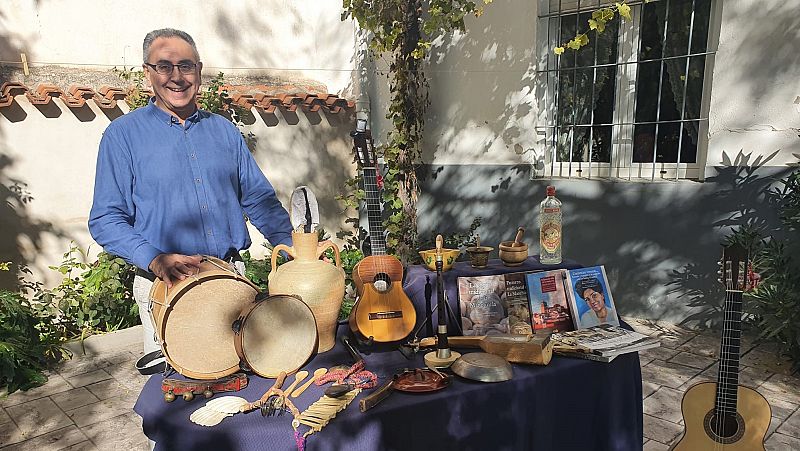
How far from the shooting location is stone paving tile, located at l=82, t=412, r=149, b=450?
9.73 ft

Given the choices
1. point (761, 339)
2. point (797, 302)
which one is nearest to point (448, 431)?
point (797, 302)

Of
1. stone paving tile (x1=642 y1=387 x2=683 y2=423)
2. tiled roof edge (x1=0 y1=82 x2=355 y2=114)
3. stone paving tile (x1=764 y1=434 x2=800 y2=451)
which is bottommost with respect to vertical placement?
stone paving tile (x1=642 y1=387 x2=683 y2=423)

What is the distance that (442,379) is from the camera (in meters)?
1.74

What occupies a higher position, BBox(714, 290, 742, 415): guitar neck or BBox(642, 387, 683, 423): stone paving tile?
BBox(714, 290, 742, 415): guitar neck

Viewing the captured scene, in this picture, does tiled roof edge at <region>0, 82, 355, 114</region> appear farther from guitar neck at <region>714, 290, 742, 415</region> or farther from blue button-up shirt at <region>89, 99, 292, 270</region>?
guitar neck at <region>714, 290, 742, 415</region>

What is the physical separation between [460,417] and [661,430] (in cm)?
183

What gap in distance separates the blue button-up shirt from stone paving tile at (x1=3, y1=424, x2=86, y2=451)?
1765mm

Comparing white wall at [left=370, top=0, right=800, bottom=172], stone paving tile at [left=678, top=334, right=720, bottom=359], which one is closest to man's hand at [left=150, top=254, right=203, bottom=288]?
stone paving tile at [left=678, top=334, right=720, bottom=359]

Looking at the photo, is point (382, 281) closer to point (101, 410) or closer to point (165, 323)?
point (165, 323)

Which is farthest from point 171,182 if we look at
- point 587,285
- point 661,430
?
point 661,430

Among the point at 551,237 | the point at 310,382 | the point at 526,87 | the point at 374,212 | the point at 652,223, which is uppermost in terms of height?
the point at 526,87

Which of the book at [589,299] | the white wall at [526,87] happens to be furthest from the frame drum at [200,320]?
the white wall at [526,87]

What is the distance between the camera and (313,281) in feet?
6.15

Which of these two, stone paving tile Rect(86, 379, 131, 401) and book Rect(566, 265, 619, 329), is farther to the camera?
stone paving tile Rect(86, 379, 131, 401)
